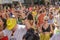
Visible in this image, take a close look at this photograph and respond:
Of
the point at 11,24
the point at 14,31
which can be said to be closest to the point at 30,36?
the point at 14,31

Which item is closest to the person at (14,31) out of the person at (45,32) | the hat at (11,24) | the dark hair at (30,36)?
the hat at (11,24)

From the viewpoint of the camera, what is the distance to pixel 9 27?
9609 mm

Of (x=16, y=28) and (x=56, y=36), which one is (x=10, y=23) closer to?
(x=16, y=28)

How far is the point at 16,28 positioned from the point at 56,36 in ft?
7.46

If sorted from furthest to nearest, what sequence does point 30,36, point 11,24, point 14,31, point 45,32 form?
point 11,24 → point 14,31 → point 45,32 → point 30,36

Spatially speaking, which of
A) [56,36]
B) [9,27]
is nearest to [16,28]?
[9,27]

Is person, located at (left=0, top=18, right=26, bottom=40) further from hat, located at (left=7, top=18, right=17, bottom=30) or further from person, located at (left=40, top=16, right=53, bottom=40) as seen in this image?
person, located at (left=40, top=16, right=53, bottom=40)

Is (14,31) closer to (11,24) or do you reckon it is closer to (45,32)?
(11,24)

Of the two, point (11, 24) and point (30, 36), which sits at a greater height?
point (30, 36)

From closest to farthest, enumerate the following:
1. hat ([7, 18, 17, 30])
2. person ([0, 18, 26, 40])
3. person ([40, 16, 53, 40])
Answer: person ([40, 16, 53, 40]), person ([0, 18, 26, 40]), hat ([7, 18, 17, 30])

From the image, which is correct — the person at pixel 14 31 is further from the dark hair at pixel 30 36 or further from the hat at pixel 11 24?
the dark hair at pixel 30 36

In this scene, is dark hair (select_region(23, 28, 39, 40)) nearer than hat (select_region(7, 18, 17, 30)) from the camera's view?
Yes

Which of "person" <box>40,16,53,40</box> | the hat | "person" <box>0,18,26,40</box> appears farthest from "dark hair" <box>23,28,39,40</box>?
the hat

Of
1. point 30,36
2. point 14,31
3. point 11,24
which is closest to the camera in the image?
point 30,36
